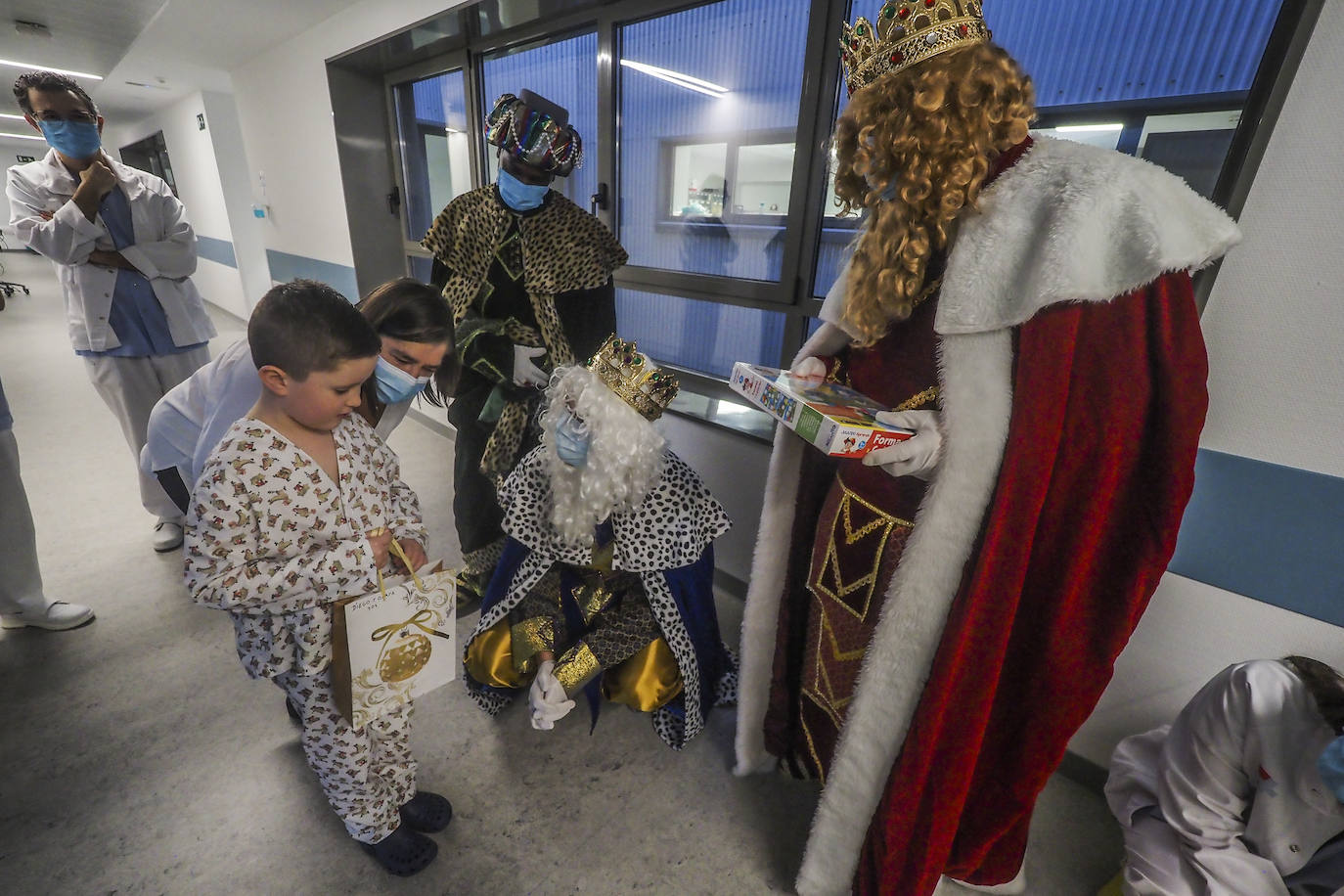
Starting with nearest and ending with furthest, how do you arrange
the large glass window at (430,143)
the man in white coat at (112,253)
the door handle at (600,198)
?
the man in white coat at (112,253) < the door handle at (600,198) < the large glass window at (430,143)

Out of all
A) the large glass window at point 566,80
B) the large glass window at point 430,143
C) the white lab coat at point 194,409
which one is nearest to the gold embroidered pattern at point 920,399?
the white lab coat at point 194,409

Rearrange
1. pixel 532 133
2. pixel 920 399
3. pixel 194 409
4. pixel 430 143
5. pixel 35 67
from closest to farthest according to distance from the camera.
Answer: pixel 920 399 → pixel 194 409 → pixel 532 133 → pixel 430 143 → pixel 35 67

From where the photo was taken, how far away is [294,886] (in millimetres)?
1227

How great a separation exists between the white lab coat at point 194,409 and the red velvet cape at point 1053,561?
3.92 ft

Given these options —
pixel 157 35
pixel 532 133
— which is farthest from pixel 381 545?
pixel 157 35

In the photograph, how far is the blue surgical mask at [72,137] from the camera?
71.2 inches

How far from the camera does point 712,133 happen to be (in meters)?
2.15

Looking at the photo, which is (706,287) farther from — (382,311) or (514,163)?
(382,311)

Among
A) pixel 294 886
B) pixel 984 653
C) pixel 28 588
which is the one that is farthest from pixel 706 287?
pixel 28 588

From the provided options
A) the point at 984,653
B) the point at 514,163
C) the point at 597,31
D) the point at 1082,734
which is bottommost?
the point at 1082,734

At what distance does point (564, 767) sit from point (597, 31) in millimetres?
2713

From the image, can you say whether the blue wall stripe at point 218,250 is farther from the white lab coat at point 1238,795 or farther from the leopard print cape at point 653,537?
the white lab coat at point 1238,795

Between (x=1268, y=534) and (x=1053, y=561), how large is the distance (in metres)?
0.66

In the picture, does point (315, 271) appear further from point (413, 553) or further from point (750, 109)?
point (413, 553)
